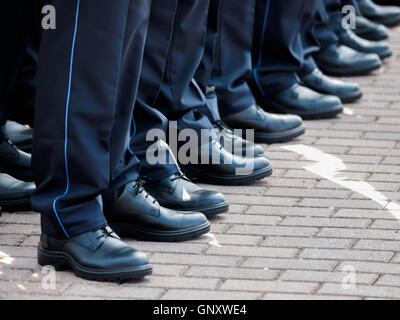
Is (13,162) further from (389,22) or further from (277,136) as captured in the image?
(389,22)

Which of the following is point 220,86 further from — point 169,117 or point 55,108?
point 55,108

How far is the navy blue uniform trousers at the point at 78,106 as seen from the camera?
2.65m

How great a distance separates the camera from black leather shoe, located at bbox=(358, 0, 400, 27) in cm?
648

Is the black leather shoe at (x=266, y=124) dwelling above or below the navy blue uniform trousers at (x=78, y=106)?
below

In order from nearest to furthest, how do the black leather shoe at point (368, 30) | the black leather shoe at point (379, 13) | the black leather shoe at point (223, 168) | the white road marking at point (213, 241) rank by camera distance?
the white road marking at point (213, 241)
the black leather shoe at point (223, 168)
the black leather shoe at point (368, 30)
the black leather shoe at point (379, 13)

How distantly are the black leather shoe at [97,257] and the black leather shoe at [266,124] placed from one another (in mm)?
1440

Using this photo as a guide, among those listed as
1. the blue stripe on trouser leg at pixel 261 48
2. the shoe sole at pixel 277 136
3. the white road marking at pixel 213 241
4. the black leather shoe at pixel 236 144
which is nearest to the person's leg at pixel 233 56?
the shoe sole at pixel 277 136

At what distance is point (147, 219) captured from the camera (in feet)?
10.2

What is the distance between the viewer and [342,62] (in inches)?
210

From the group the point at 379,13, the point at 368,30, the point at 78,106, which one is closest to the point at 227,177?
the point at 78,106

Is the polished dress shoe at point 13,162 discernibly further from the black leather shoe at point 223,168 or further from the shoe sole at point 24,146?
the black leather shoe at point 223,168

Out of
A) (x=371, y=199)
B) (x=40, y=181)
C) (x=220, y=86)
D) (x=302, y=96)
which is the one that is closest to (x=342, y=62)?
(x=302, y=96)

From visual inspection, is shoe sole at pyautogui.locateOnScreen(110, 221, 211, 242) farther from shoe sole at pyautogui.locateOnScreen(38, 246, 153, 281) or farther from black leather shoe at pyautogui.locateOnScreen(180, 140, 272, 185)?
black leather shoe at pyautogui.locateOnScreen(180, 140, 272, 185)

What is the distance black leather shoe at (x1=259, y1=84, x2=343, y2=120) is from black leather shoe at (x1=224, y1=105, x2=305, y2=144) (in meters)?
0.33
